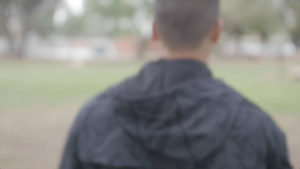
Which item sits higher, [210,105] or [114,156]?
[210,105]

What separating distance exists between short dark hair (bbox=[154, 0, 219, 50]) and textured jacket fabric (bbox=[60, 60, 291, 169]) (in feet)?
0.28

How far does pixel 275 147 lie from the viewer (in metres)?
1.29

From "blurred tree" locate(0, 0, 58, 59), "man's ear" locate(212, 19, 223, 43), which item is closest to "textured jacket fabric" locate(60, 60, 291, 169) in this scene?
"man's ear" locate(212, 19, 223, 43)

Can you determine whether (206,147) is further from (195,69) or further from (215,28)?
(215,28)

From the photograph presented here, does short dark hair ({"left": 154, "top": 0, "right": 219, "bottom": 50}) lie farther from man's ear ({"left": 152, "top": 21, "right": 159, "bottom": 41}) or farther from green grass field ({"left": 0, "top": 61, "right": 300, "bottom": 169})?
green grass field ({"left": 0, "top": 61, "right": 300, "bottom": 169})

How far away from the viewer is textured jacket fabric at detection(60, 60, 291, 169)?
125 cm

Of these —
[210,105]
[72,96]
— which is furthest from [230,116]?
[72,96]

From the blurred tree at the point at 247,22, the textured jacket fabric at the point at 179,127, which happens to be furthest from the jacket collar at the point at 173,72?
the blurred tree at the point at 247,22

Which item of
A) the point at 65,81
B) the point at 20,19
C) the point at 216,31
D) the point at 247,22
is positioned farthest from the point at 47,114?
the point at 20,19

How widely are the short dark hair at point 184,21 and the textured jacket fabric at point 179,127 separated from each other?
0.08m

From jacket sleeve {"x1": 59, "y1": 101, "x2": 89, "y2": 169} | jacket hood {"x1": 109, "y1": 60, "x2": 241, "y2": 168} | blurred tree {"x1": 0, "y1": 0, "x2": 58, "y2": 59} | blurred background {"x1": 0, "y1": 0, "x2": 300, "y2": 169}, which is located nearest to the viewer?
jacket hood {"x1": 109, "y1": 60, "x2": 241, "y2": 168}

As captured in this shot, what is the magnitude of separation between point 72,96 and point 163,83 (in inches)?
433

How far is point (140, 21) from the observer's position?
52.2m

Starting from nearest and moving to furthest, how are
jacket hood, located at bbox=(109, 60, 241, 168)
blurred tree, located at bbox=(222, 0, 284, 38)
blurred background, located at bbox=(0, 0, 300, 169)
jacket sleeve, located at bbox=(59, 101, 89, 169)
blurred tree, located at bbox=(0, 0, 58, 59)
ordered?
jacket hood, located at bbox=(109, 60, 241, 168), jacket sleeve, located at bbox=(59, 101, 89, 169), blurred background, located at bbox=(0, 0, 300, 169), blurred tree, located at bbox=(222, 0, 284, 38), blurred tree, located at bbox=(0, 0, 58, 59)
